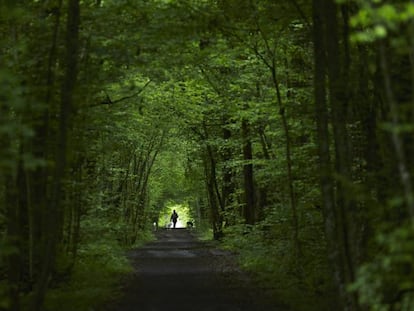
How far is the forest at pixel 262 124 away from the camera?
248 inches

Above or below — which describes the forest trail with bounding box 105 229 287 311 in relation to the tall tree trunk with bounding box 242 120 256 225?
below

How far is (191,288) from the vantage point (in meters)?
13.0

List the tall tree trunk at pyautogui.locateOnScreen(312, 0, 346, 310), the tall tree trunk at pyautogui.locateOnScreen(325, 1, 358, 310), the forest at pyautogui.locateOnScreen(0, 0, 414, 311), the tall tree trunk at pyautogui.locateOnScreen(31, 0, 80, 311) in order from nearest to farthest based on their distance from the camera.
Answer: the forest at pyautogui.locateOnScreen(0, 0, 414, 311), the tall tree trunk at pyautogui.locateOnScreen(325, 1, 358, 310), the tall tree trunk at pyautogui.locateOnScreen(31, 0, 80, 311), the tall tree trunk at pyautogui.locateOnScreen(312, 0, 346, 310)

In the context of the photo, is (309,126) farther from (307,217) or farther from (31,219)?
(31,219)

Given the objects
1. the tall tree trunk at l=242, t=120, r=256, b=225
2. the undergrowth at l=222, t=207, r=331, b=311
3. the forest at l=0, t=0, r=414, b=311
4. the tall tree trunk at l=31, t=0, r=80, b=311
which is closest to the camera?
the forest at l=0, t=0, r=414, b=311

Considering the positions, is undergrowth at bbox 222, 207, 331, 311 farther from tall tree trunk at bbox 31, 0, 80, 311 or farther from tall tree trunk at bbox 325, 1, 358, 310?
tall tree trunk at bbox 31, 0, 80, 311

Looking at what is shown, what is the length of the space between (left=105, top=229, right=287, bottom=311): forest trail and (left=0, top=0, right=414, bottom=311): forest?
606 millimetres

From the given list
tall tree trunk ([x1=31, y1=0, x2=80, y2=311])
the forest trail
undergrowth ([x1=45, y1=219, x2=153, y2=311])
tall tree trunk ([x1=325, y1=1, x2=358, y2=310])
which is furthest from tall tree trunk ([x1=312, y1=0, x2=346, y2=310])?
undergrowth ([x1=45, y1=219, x2=153, y2=311])

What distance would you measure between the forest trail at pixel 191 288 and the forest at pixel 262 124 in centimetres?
61

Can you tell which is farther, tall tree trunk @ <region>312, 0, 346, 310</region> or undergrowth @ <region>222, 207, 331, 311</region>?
undergrowth @ <region>222, 207, 331, 311</region>

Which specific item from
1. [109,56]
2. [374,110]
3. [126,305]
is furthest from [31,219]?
[374,110]

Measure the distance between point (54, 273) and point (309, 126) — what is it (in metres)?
6.77

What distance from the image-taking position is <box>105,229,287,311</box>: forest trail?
10570 mm

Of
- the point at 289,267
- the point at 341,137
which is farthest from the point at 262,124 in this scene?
the point at 341,137
